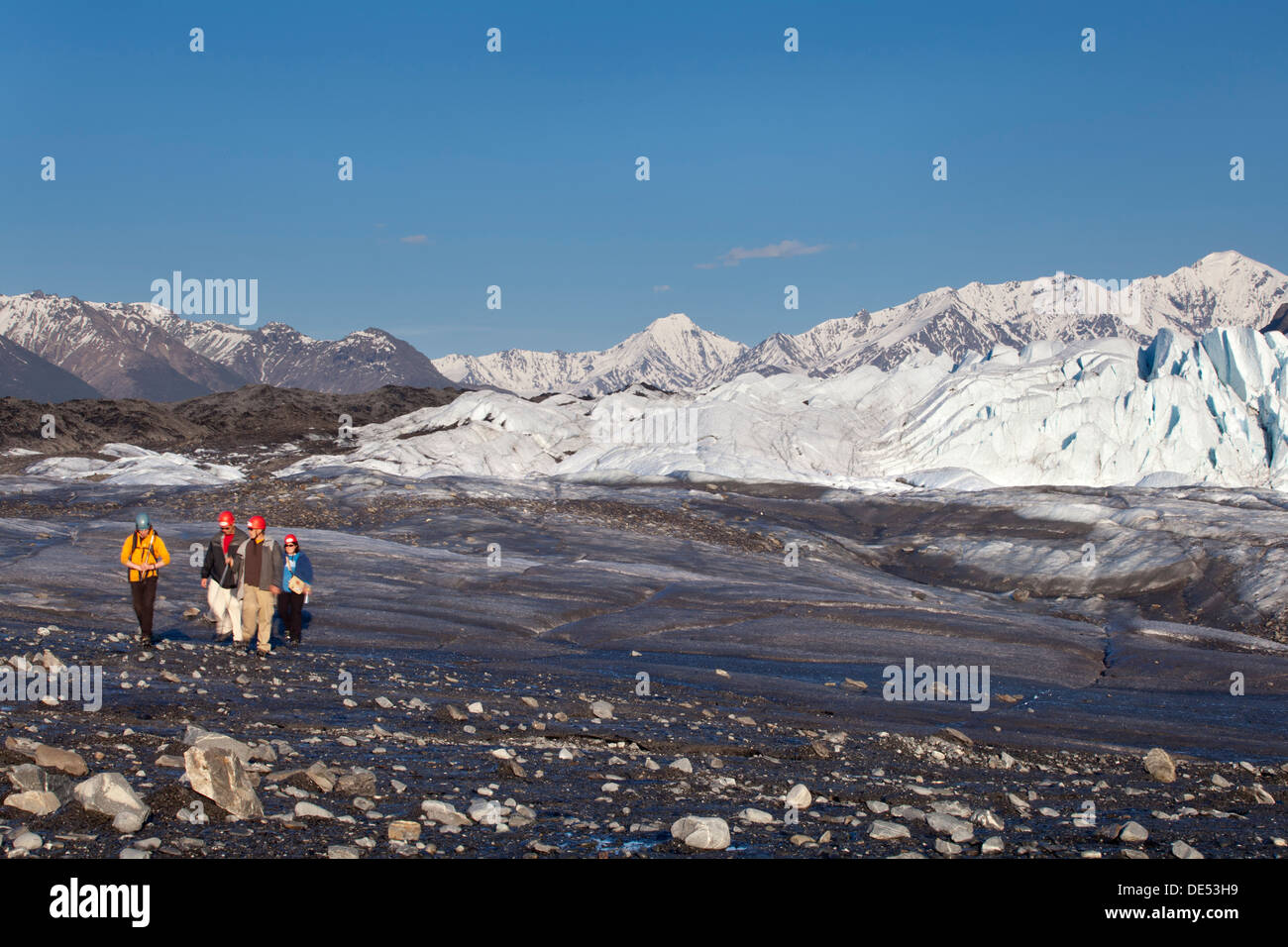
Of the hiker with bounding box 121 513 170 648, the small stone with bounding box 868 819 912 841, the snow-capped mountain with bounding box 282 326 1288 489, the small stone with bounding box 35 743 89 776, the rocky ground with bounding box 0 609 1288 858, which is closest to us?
the rocky ground with bounding box 0 609 1288 858

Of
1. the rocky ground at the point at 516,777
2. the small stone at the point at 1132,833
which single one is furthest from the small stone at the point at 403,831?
the small stone at the point at 1132,833

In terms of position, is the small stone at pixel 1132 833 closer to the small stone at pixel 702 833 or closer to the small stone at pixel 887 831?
the small stone at pixel 887 831

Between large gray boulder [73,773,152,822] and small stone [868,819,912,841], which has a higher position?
large gray boulder [73,773,152,822]

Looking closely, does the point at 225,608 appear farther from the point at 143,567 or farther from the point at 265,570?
the point at 143,567

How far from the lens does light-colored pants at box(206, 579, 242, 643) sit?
55.0ft

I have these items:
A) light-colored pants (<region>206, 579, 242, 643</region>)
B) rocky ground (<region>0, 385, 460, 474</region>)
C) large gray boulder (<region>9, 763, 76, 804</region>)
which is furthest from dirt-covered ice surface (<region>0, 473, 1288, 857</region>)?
rocky ground (<region>0, 385, 460, 474</region>)

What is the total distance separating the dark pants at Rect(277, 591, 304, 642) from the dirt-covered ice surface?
0.47 m

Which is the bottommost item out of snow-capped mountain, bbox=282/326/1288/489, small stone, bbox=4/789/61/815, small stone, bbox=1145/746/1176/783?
small stone, bbox=1145/746/1176/783

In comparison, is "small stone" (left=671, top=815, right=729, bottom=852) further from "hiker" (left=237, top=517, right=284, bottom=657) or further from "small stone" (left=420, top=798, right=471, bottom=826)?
"hiker" (left=237, top=517, right=284, bottom=657)

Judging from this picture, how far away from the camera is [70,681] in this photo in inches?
504

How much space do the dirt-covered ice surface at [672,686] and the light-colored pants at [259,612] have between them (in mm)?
699

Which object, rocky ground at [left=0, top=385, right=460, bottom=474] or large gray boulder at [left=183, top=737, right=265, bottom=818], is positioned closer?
large gray boulder at [left=183, top=737, right=265, bottom=818]

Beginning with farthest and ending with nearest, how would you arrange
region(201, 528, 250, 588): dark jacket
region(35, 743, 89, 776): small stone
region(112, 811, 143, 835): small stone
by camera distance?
region(201, 528, 250, 588): dark jacket
region(35, 743, 89, 776): small stone
region(112, 811, 143, 835): small stone
